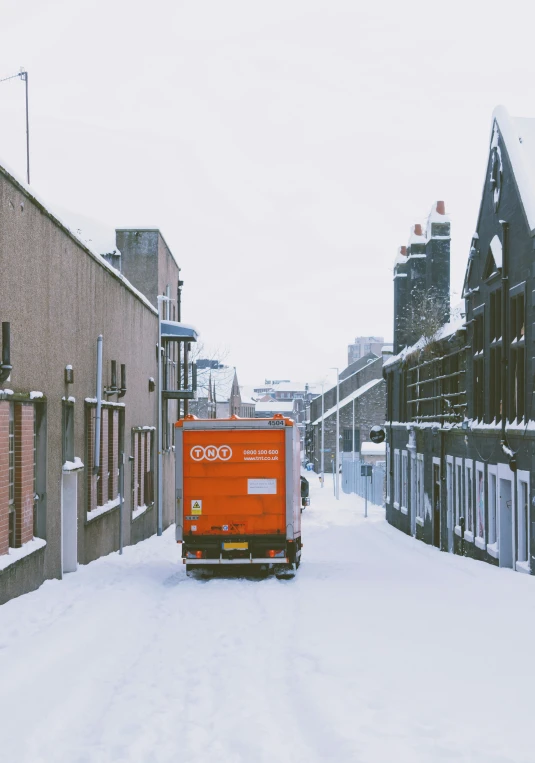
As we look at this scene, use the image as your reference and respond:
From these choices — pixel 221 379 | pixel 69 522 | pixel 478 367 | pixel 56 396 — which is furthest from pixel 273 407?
pixel 56 396

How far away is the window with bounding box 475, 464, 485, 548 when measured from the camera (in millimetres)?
23172

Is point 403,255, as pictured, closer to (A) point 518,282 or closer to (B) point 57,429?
(A) point 518,282

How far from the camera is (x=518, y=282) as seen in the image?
783 inches

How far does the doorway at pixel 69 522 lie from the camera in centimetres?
1691

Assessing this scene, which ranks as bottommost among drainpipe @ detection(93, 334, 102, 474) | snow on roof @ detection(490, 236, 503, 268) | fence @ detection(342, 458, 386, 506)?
fence @ detection(342, 458, 386, 506)

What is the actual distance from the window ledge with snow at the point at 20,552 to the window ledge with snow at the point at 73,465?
188 cm

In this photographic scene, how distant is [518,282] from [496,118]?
4175 millimetres

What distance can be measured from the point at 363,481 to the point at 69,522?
45.7m

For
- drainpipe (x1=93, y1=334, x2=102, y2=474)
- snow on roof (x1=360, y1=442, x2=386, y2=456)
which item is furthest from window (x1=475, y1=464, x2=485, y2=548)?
snow on roof (x1=360, y1=442, x2=386, y2=456)

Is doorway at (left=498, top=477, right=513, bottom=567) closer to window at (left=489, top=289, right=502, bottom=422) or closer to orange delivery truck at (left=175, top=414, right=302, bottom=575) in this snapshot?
window at (left=489, top=289, right=502, bottom=422)

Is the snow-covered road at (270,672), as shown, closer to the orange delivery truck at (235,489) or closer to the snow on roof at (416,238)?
the orange delivery truck at (235,489)

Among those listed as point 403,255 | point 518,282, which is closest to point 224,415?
point 403,255

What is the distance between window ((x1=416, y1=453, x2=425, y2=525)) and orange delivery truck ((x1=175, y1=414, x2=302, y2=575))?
16618 millimetres

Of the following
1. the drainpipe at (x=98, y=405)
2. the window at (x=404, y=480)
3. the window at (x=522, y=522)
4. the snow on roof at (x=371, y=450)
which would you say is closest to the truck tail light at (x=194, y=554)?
the drainpipe at (x=98, y=405)
